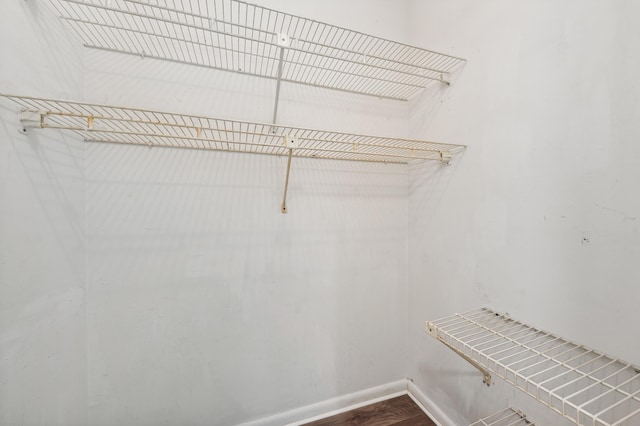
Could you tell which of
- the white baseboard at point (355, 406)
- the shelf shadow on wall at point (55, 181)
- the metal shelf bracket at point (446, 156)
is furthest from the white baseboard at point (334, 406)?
the metal shelf bracket at point (446, 156)

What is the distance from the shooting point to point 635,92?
0.62m

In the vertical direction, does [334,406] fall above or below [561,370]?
below

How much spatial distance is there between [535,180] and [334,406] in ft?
4.79

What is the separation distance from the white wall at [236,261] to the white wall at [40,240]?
2.8 inches

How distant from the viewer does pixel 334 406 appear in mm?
1331

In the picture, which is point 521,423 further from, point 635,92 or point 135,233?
point 135,233

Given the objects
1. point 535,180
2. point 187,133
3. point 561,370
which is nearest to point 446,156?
point 535,180

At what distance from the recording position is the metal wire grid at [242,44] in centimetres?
93

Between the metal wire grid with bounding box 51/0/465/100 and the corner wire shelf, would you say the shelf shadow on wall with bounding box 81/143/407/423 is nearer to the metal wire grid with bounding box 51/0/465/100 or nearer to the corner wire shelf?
the metal wire grid with bounding box 51/0/465/100

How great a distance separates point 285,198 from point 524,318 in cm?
108

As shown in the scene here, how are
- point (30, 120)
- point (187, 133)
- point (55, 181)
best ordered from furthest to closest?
point (187, 133), point (55, 181), point (30, 120)

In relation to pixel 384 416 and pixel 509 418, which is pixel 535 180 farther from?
pixel 384 416

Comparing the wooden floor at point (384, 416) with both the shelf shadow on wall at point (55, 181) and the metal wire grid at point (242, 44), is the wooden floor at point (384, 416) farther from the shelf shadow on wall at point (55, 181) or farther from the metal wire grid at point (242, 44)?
the metal wire grid at point (242, 44)

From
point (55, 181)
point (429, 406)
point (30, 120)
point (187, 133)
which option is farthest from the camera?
point (429, 406)
